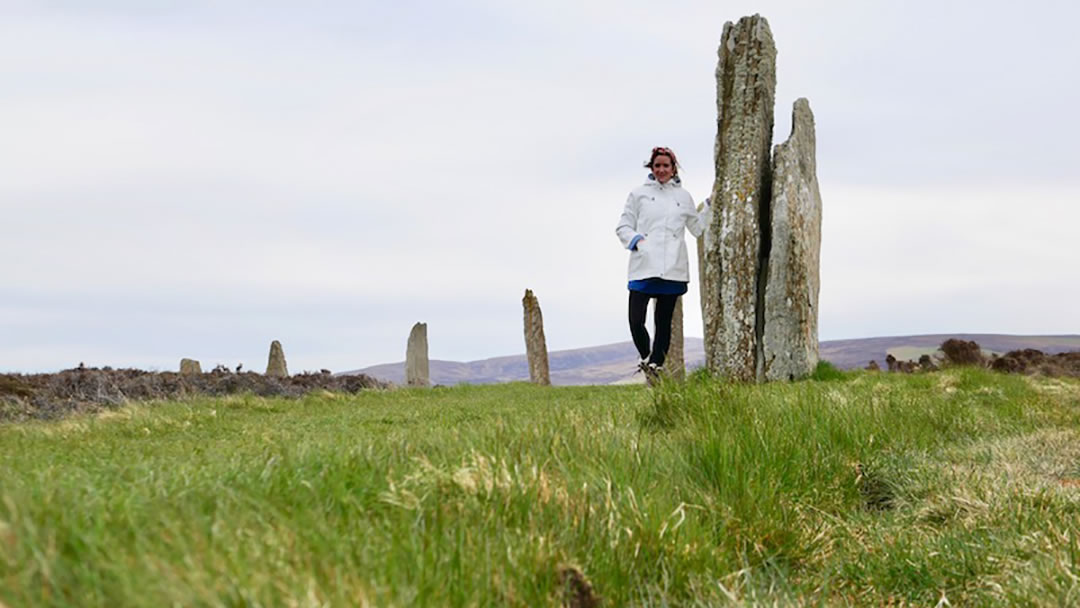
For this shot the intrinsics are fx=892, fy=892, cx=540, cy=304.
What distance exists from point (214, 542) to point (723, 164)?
1340 cm

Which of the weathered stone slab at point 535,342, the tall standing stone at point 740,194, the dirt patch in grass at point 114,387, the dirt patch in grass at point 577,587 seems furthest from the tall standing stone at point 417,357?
the dirt patch in grass at point 577,587

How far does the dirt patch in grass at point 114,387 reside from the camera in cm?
1076

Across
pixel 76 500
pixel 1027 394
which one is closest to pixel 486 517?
pixel 76 500

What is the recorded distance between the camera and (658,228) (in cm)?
1216

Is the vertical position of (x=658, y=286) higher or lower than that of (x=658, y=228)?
lower

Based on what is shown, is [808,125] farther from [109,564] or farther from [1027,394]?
[109,564]

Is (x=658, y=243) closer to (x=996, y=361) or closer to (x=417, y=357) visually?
(x=417, y=357)

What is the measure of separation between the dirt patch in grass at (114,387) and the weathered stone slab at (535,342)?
5.97m

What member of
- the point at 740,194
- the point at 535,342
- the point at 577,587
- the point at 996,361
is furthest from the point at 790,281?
the point at 996,361

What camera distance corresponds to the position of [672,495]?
3.71 meters

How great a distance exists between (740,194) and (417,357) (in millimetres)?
11658

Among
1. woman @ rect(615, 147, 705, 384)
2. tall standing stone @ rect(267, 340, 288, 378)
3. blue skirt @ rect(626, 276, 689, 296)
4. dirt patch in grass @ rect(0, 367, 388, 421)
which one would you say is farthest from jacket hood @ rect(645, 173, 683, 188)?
tall standing stone @ rect(267, 340, 288, 378)

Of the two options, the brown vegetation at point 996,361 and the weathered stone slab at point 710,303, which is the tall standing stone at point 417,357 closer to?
the weathered stone slab at point 710,303

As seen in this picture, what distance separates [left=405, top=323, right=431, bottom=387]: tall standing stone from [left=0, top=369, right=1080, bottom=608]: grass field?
57.3ft
